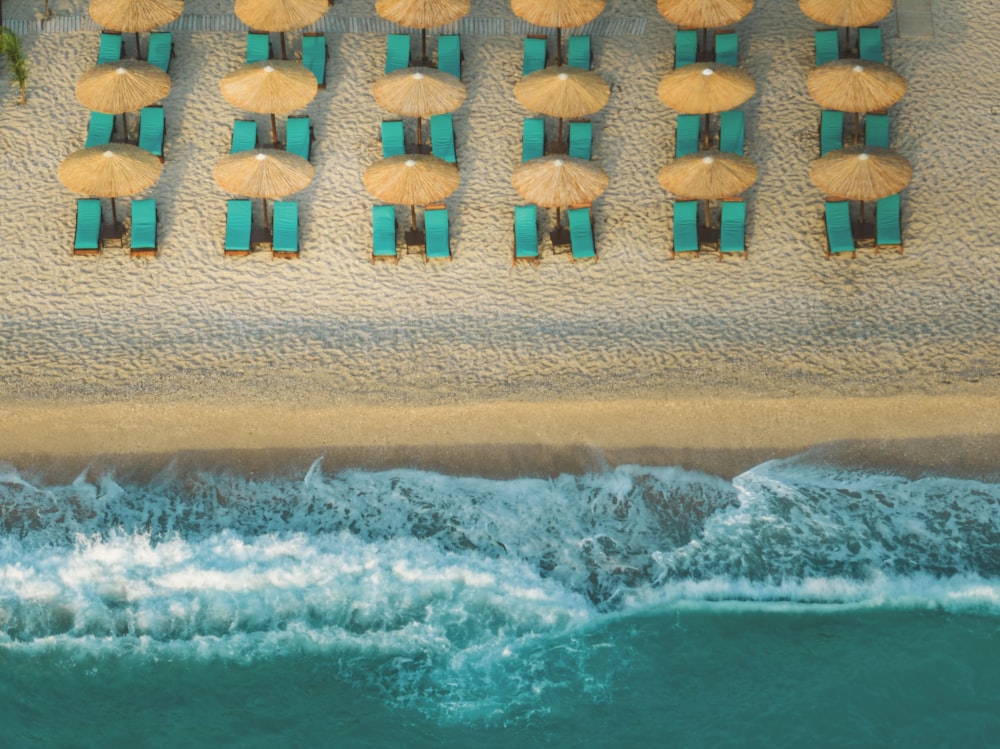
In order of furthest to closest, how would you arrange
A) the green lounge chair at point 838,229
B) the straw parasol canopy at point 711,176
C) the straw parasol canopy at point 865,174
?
the green lounge chair at point 838,229
the straw parasol canopy at point 711,176
the straw parasol canopy at point 865,174

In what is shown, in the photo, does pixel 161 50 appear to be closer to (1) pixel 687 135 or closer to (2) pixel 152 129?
(2) pixel 152 129

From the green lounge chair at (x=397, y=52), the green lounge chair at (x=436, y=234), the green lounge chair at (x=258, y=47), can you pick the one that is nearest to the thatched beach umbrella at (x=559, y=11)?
A: the green lounge chair at (x=397, y=52)

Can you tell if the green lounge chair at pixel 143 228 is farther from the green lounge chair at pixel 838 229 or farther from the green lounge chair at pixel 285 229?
the green lounge chair at pixel 838 229

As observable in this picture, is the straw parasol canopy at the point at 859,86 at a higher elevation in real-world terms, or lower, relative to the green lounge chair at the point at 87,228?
higher

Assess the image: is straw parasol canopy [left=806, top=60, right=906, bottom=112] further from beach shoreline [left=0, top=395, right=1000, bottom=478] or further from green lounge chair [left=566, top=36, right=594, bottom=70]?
beach shoreline [left=0, top=395, right=1000, bottom=478]

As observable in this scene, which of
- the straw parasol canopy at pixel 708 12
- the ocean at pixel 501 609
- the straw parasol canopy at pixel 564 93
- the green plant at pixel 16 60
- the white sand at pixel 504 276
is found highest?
the straw parasol canopy at pixel 708 12

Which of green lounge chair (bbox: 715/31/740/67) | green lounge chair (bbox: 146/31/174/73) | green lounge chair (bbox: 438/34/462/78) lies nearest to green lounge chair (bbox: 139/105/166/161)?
green lounge chair (bbox: 146/31/174/73)

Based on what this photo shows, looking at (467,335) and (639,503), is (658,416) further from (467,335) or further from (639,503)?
(467,335)
